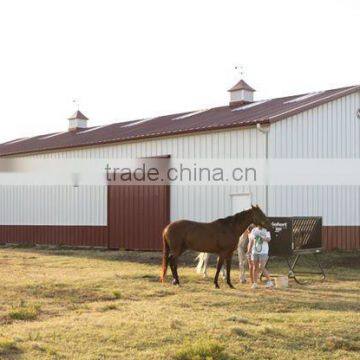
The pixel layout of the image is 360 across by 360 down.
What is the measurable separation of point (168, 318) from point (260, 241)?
4.94 meters

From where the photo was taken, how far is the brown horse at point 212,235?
15180 mm

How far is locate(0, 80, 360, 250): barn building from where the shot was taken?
2236 cm

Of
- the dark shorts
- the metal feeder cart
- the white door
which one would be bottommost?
the dark shorts

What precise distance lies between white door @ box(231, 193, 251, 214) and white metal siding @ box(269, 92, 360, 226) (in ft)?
3.03

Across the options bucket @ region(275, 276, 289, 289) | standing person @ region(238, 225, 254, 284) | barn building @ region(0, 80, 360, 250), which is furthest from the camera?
barn building @ region(0, 80, 360, 250)

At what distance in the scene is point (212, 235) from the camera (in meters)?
15.3

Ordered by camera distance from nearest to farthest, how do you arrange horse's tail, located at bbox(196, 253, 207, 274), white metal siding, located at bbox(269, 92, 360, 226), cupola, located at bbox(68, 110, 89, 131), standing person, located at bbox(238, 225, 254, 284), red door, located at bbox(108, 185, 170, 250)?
standing person, located at bbox(238, 225, 254, 284), horse's tail, located at bbox(196, 253, 207, 274), white metal siding, located at bbox(269, 92, 360, 226), red door, located at bbox(108, 185, 170, 250), cupola, located at bbox(68, 110, 89, 131)

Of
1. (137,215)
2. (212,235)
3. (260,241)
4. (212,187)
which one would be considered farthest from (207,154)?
(260,241)

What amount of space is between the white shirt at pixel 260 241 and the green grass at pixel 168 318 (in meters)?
0.90

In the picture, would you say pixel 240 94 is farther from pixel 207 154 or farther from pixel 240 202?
pixel 240 202

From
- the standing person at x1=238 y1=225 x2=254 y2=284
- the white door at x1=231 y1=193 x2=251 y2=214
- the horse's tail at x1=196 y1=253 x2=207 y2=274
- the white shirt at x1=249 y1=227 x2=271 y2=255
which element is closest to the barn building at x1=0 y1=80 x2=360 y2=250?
the white door at x1=231 y1=193 x2=251 y2=214

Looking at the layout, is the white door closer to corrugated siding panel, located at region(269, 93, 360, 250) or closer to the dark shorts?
corrugated siding panel, located at region(269, 93, 360, 250)

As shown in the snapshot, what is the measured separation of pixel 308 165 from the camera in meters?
22.7

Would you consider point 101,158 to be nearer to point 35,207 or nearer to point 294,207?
point 35,207
